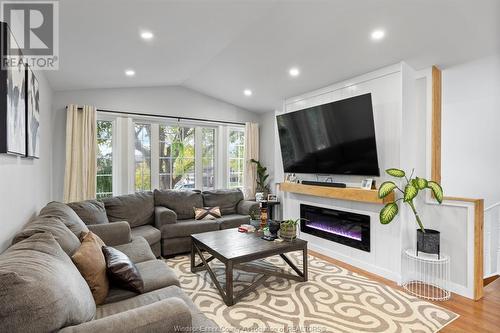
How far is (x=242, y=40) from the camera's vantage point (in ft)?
10.6

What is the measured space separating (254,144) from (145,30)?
3483mm

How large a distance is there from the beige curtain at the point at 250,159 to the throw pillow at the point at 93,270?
4009mm

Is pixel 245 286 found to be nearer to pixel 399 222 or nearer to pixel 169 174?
pixel 399 222

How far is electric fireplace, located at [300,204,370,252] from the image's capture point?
11.4ft

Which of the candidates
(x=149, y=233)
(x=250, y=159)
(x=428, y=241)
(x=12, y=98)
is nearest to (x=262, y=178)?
(x=250, y=159)

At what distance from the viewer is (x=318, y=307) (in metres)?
2.45

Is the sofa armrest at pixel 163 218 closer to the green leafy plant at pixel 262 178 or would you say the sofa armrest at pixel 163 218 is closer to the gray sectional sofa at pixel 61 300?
the gray sectional sofa at pixel 61 300

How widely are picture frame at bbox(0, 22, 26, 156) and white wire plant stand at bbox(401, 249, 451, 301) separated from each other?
11.7 ft

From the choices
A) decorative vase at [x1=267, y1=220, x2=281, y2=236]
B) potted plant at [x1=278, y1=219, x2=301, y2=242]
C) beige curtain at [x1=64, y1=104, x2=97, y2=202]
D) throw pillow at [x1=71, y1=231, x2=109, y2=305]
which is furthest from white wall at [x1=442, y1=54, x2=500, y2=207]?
beige curtain at [x1=64, y1=104, x2=97, y2=202]

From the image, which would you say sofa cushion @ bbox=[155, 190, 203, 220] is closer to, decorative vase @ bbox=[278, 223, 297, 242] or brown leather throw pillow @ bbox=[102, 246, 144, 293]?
decorative vase @ bbox=[278, 223, 297, 242]

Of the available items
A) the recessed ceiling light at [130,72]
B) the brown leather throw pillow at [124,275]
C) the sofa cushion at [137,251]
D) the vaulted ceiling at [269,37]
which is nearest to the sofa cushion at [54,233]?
the brown leather throw pillow at [124,275]

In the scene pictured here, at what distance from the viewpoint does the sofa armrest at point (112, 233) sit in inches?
109

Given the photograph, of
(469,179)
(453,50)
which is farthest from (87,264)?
(469,179)

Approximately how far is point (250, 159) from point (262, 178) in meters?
0.48
